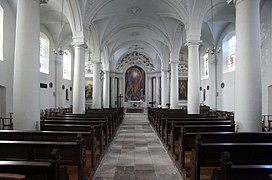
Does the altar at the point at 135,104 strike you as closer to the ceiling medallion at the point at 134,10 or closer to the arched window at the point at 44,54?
the arched window at the point at 44,54

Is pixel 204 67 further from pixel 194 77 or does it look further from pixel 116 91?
pixel 194 77

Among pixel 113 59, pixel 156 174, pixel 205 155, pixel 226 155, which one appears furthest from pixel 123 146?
pixel 113 59

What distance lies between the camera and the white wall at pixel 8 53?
13386mm

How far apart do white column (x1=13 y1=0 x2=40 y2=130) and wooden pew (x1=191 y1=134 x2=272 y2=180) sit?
15.4 ft

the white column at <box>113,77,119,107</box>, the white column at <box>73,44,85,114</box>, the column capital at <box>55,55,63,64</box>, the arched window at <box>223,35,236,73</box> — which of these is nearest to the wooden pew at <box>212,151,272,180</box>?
the white column at <box>73,44,85,114</box>

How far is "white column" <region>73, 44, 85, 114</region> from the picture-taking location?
12.9 meters

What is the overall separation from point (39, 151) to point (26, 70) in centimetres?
294

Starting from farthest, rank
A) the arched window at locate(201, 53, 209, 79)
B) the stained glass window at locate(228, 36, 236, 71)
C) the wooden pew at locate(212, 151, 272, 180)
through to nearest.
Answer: the arched window at locate(201, 53, 209, 79)
the stained glass window at locate(228, 36, 236, 71)
the wooden pew at locate(212, 151, 272, 180)

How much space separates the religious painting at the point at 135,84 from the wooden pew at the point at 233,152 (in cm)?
2893

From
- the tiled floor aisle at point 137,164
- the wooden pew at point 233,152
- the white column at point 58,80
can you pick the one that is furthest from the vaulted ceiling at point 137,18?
the wooden pew at point 233,152

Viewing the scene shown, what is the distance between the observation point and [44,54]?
1969cm

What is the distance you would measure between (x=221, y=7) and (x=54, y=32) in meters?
13.2

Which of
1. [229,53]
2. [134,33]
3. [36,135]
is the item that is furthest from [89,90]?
[36,135]

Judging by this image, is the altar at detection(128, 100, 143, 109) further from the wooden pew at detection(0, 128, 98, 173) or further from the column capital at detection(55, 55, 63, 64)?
the wooden pew at detection(0, 128, 98, 173)
